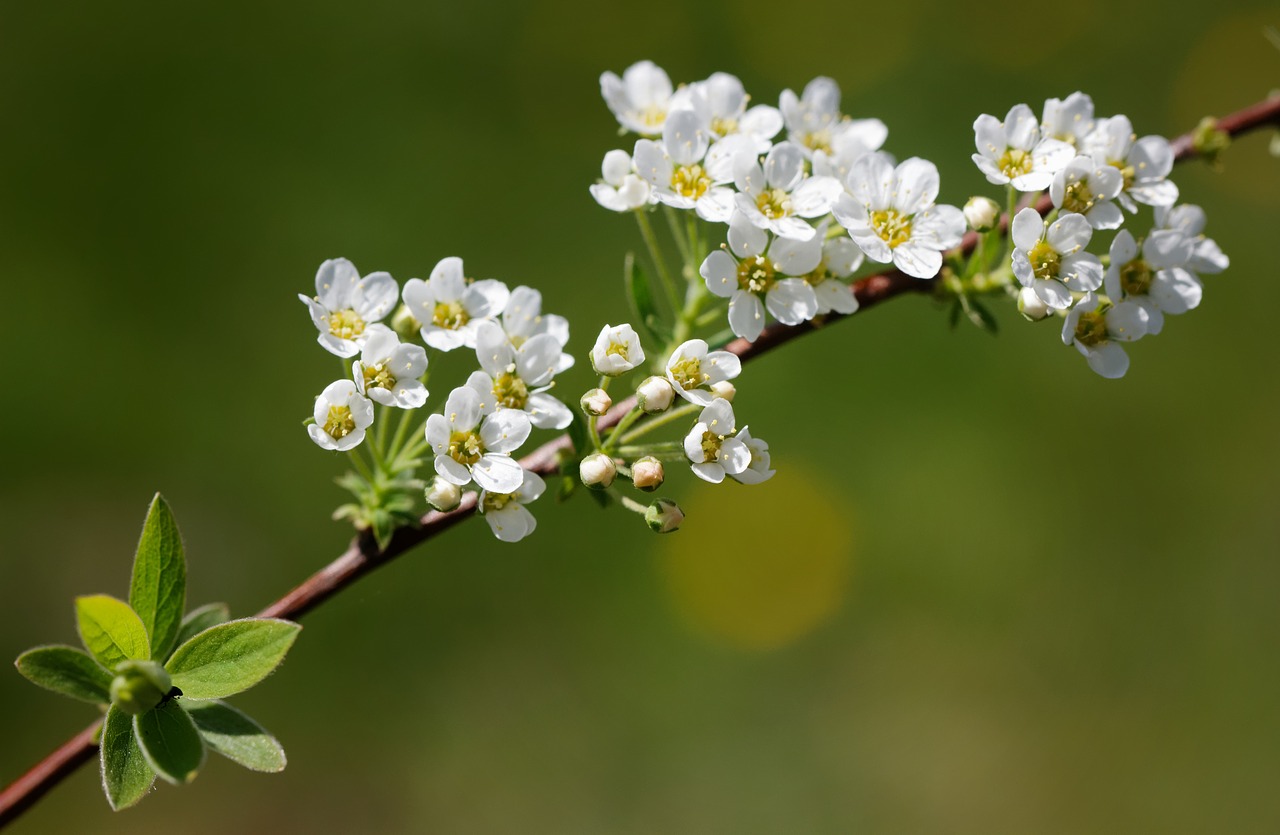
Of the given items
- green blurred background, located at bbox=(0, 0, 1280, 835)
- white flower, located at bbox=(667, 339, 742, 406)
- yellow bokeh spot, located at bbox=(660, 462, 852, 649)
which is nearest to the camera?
white flower, located at bbox=(667, 339, 742, 406)

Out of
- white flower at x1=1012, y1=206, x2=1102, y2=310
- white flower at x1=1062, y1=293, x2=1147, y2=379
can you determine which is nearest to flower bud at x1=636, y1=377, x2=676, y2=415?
white flower at x1=1012, y1=206, x2=1102, y2=310

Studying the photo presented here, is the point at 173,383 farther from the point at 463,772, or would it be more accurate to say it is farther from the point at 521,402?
the point at 521,402

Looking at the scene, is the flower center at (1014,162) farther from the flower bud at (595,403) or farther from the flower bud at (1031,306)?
the flower bud at (595,403)

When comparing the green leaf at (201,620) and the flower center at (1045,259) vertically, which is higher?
the green leaf at (201,620)

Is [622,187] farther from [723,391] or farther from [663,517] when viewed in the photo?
[663,517]

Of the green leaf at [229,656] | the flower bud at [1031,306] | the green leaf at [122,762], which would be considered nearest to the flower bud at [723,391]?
the flower bud at [1031,306]

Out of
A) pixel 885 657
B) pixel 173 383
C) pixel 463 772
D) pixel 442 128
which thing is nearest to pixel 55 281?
pixel 173 383

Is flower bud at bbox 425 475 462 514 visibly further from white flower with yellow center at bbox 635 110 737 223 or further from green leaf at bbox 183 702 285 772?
white flower with yellow center at bbox 635 110 737 223
